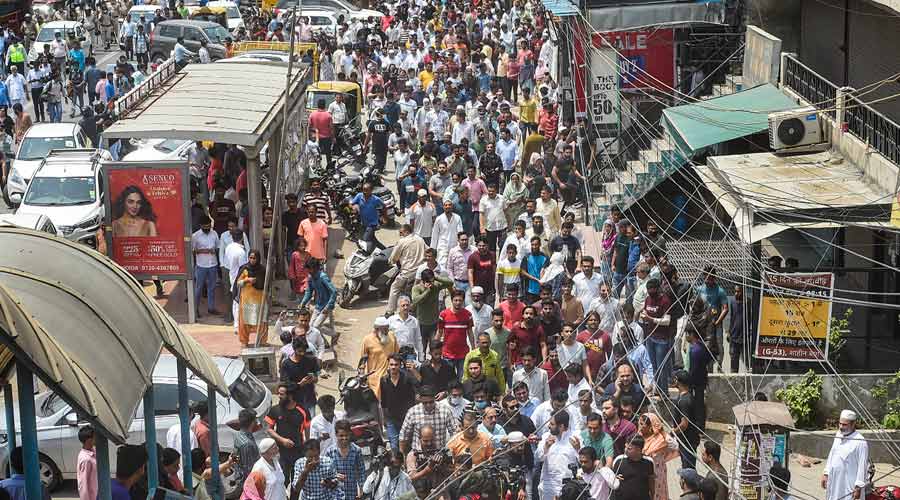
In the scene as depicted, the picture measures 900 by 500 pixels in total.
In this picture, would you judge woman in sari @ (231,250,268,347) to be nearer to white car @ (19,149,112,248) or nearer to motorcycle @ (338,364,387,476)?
motorcycle @ (338,364,387,476)

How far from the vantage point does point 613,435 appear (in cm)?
1307

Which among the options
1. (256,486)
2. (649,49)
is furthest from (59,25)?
(256,486)

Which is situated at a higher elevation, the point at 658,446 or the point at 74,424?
the point at 658,446

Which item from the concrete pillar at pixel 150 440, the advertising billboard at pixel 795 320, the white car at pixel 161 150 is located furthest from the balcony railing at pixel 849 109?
the white car at pixel 161 150

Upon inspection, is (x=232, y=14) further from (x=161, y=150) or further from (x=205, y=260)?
(x=205, y=260)

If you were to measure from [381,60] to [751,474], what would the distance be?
2421 centimetres

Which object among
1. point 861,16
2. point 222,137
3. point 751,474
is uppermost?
Result: point 861,16

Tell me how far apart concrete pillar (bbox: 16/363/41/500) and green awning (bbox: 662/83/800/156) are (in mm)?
13754

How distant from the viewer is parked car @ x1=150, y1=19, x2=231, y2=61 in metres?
40.2

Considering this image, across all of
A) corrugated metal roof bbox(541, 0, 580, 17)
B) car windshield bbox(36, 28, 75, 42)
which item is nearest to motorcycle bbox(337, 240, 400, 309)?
corrugated metal roof bbox(541, 0, 580, 17)

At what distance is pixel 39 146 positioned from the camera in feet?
88.9

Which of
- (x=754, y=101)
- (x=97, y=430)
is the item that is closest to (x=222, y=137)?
(x=754, y=101)

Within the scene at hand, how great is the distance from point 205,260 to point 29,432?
13.9 m

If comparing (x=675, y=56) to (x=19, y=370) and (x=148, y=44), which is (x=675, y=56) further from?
(x=148, y=44)
